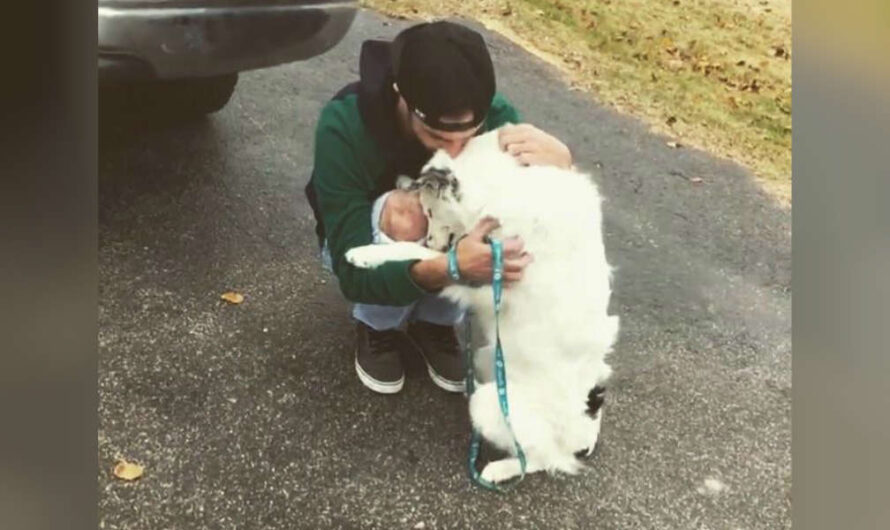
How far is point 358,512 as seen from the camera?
1.06m

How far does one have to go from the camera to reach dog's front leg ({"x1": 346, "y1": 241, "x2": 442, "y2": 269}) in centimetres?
107

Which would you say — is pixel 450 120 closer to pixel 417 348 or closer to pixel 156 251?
pixel 417 348

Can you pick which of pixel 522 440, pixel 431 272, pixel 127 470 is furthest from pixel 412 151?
pixel 127 470

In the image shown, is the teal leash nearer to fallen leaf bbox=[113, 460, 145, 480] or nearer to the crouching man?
the crouching man

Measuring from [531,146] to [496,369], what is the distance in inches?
10.1

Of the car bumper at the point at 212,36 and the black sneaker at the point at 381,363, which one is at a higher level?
→ the car bumper at the point at 212,36

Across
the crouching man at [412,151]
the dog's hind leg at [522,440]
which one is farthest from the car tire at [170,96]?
the dog's hind leg at [522,440]

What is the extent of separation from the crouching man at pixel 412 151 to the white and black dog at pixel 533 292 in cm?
1

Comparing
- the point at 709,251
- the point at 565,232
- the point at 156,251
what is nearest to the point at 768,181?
the point at 709,251

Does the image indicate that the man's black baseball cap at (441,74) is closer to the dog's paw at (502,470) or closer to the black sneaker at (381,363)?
the black sneaker at (381,363)

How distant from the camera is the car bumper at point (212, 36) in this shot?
1.10 meters

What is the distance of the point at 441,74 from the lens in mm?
1072

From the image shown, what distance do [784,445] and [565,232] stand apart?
36 cm

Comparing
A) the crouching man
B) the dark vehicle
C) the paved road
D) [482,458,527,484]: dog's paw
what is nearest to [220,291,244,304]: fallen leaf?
the paved road
